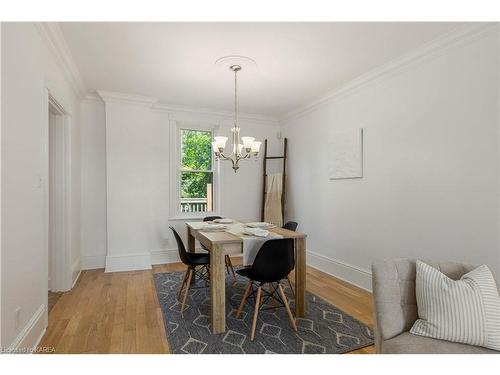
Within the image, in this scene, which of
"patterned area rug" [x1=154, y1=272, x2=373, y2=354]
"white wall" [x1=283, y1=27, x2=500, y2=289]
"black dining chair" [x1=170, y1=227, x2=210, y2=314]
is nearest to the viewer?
"patterned area rug" [x1=154, y1=272, x2=373, y2=354]

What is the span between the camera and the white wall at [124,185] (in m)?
4.19

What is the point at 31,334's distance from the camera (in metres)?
2.10

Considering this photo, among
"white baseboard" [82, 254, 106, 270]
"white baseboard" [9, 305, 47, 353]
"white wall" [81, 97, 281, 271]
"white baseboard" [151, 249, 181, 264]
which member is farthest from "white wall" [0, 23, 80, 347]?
"white baseboard" [151, 249, 181, 264]

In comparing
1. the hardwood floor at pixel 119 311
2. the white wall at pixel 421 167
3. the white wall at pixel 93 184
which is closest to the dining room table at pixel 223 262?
the hardwood floor at pixel 119 311

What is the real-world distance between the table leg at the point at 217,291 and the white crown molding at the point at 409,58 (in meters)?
2.59

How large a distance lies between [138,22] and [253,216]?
370 centimetres

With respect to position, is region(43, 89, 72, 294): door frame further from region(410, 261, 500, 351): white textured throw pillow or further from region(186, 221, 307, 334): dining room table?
region(410, 261, 500, 351): white textured throw pillow

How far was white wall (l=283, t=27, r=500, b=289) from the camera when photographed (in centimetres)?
230

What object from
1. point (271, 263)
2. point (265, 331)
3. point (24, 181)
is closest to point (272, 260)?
point (271, 263)

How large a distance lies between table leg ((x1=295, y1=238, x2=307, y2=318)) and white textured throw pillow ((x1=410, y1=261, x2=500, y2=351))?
1.25 m

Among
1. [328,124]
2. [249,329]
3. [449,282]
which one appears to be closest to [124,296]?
[249,329]

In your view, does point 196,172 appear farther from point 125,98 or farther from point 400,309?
point 400,309

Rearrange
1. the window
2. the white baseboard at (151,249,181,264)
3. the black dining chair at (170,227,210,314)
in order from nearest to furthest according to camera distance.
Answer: the black dining chair at (170,227,210,314)
the white baseboard at (151,249,181,264)
the window

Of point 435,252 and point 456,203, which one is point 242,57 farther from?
point 435,252
